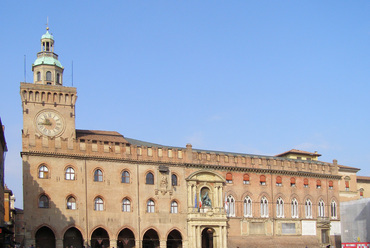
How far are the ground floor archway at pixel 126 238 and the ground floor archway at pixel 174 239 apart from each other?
473cm

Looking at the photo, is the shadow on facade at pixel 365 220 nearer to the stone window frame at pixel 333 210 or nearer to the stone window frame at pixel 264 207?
the stone window frame at pixel 264 207

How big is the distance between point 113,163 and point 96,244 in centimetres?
834

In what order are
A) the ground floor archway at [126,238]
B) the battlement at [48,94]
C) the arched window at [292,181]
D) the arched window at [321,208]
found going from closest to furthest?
the battlement at [48,94], the ground floor archway at [126,238], the arched window at [292,181], the arched window at [321,208]

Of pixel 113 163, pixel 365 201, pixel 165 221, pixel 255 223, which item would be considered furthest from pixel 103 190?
pixel 365 201

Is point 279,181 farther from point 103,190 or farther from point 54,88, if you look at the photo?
point 54,88

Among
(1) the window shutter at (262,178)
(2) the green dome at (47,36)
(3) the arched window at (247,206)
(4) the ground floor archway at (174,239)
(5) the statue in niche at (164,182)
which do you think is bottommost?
(4) the ground floor archway at (174,239)

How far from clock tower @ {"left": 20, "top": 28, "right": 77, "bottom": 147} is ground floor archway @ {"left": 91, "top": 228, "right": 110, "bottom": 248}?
9.32m

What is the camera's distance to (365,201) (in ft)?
166

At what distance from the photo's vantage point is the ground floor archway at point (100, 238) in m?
56.2

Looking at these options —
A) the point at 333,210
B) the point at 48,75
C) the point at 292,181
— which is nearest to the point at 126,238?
the point at 48,75

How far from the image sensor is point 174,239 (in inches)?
2397

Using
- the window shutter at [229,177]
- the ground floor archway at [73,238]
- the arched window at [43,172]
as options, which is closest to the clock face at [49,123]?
the arched window at [43,172]

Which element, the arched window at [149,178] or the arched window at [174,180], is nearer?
the arched window at [149,178]

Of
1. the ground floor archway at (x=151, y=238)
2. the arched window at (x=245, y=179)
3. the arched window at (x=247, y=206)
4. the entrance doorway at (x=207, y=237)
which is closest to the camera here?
the ground floor archway at (x=151, y=238)
